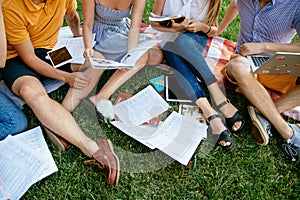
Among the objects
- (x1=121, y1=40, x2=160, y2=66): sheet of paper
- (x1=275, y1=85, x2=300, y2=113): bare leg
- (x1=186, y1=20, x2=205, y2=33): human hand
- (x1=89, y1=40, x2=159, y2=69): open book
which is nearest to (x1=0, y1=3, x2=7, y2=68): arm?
(x1=89, y1=40, x2=159, y2=69): open book

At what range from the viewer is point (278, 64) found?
1.97m

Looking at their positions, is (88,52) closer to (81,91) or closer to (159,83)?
(81,91)

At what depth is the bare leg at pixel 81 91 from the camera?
212 centimetres

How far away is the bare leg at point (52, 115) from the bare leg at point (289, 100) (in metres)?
1.10

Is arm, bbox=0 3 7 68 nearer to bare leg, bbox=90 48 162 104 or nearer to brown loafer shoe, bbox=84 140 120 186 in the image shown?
bare leg, bbox=90 48 162 104

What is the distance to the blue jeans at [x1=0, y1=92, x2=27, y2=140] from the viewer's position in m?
1.93

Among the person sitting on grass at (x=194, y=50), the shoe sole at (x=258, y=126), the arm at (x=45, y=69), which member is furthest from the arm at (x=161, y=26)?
the shoe sole at (x=258, y=126)

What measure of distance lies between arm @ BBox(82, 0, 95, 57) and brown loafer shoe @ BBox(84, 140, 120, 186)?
0.58 metres

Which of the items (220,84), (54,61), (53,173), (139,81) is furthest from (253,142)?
(54,61)

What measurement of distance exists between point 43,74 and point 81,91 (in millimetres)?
237

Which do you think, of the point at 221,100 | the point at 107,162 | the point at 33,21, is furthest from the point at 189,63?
the point at 33,21

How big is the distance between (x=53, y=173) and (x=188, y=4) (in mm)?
1285

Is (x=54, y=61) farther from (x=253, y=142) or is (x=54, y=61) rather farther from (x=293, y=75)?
(x=293, y=75)

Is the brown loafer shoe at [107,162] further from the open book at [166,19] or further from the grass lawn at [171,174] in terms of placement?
the open book at [166,19]
